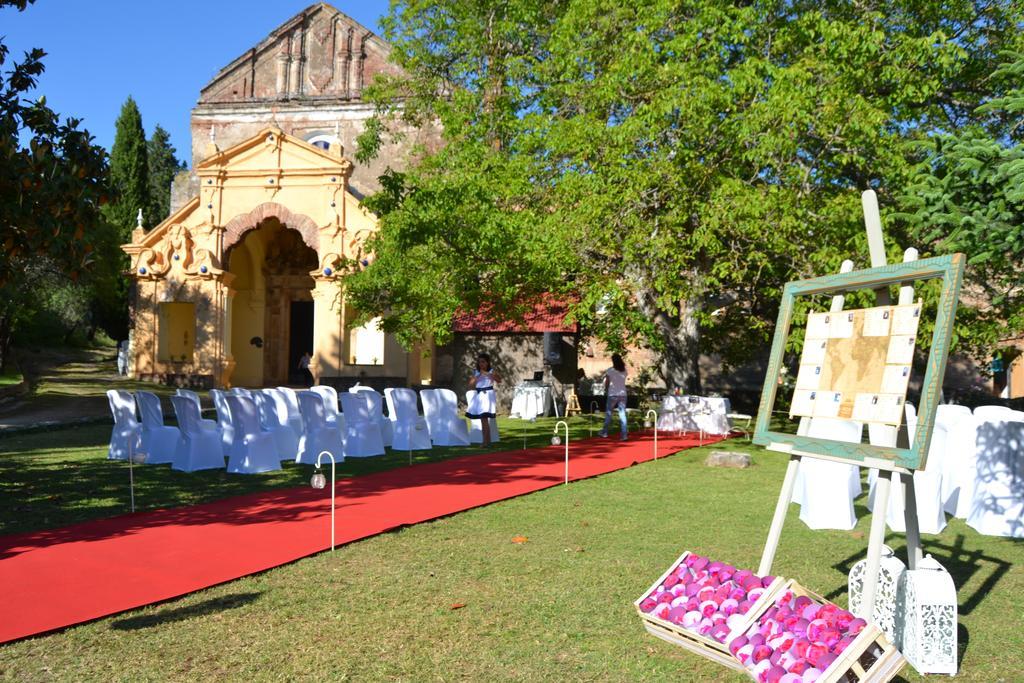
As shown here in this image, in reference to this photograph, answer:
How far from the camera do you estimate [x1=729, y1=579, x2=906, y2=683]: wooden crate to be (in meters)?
3.68

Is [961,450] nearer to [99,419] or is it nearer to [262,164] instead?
[99,419]

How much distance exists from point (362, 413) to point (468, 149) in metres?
6.61

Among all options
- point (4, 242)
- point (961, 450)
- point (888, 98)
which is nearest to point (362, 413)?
point (4, 242)

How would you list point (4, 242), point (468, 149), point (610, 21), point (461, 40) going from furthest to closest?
point (461, 40)
point (468, 149)
point (610, 21)
point (4, 242)

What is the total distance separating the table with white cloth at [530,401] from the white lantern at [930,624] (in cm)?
1683

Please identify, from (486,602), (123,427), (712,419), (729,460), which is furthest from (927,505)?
(123,427)

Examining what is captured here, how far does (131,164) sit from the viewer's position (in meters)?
50.6

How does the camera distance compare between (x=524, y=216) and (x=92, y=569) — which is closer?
(x=92, y=569)

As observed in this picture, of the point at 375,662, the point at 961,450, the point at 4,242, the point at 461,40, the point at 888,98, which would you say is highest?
the point at 461,40

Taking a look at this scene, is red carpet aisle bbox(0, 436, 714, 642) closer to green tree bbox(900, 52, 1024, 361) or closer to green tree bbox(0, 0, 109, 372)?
green tree bbox(0, 0, 109, 372)

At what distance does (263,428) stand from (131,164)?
150 feet

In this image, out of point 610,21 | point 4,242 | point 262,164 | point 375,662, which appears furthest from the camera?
point 262,164

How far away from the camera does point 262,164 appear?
1097 inches

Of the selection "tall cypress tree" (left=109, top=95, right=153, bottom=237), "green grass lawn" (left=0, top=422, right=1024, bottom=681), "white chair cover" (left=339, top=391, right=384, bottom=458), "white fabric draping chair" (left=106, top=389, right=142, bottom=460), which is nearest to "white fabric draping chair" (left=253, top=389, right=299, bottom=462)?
"white chair cover" (left=339, top=391, right=384, bottom=458)
